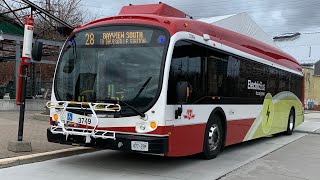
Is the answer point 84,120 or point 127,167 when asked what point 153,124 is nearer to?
point 84,120

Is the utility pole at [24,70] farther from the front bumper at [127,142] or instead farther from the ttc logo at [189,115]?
the ttc logo at [189,115]

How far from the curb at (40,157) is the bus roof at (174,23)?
109 inches

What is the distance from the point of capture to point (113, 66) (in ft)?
26.8

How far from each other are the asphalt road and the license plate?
2.02 feet

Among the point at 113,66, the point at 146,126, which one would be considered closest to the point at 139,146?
the point at 146,126

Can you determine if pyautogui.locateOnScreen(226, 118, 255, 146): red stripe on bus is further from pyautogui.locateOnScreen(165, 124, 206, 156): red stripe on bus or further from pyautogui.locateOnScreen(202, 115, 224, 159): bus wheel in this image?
pyautogui.locateOnScreen(165, 124, 206, 156): red stripe on bus

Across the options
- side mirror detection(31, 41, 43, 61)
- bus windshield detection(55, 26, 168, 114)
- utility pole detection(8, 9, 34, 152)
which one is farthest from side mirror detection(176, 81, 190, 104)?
utility pole detection(8, 9, 34, 152)

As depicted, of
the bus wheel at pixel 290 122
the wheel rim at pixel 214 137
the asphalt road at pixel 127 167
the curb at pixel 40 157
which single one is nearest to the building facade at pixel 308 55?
the bus wheel at pixel 290 122

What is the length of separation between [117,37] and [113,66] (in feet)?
1.93

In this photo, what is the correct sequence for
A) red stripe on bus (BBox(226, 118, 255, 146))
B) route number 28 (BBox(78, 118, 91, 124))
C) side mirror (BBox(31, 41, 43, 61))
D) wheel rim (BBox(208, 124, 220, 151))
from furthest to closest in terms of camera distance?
red stripe on bus (BBox(226, 118, 255, 146)), wheel rim (BBox(208, 124, 220, 151)), side mirror (BBox(31, 41, 43, 61)), route number 28 (BBox(78, 118, 91, 124))

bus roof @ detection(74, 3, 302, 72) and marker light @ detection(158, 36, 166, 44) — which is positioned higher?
bus roof @ detection(74, 3, 302, 72)

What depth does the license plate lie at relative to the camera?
7.46 metres

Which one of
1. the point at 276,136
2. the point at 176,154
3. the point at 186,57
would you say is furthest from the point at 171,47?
the point at 276,136

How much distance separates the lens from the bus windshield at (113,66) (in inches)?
309
